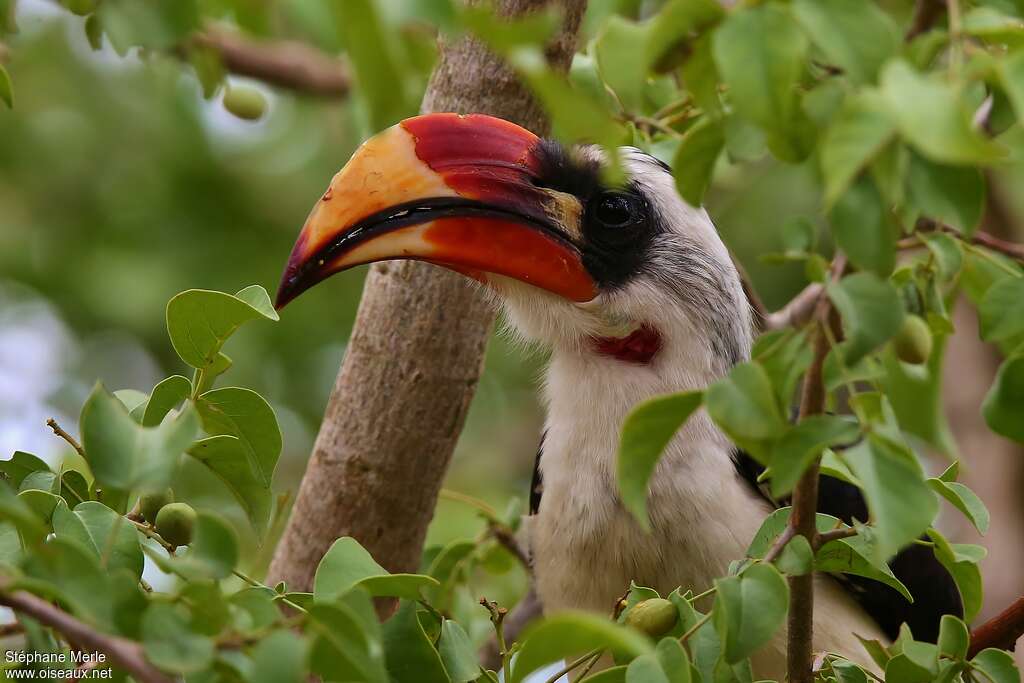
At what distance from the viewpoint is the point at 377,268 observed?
2.73 m

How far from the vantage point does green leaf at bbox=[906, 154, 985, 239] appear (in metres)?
1.24

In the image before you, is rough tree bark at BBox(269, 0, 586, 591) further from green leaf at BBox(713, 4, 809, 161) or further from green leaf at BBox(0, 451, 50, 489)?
green leaf at BBox(713, 4, 809, 161)

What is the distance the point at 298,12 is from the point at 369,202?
1113 mm

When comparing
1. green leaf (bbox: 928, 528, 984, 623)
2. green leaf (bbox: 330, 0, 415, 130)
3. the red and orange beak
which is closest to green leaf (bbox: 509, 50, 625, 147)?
green leaf (bbox: 330, 0, 415, 130)

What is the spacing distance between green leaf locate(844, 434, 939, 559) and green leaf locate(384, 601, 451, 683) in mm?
656

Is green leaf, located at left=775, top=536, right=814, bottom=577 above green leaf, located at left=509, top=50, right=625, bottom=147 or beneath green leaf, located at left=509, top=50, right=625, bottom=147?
beneath

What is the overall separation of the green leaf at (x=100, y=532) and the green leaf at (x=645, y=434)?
2.01ft

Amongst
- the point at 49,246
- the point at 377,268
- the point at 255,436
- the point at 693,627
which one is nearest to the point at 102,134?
the point at 49,246

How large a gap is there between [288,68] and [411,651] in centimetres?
367

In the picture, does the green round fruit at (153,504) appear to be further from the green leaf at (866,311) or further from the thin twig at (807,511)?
the green leaf at (866,311)

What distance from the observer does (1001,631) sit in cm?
204

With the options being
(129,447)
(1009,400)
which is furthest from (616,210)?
(129,447)

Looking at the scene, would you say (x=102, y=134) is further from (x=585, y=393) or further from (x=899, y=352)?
(x=899, y=352)

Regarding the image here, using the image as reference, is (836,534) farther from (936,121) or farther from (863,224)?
(936,121)
